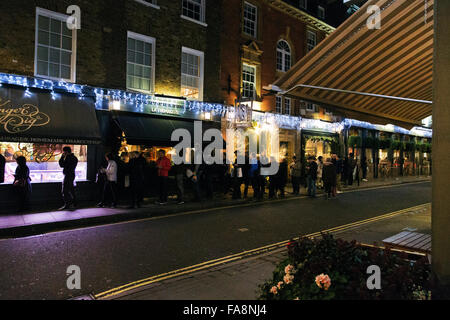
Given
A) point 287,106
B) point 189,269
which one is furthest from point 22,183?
point 287,106

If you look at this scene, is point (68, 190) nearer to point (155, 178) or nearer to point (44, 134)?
point (44, 134)

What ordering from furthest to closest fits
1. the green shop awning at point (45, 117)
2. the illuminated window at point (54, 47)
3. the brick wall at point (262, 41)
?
the brick wall at point (262, 41), the illuminated window at point (54, 47), the green shop awning at point (45, 117)

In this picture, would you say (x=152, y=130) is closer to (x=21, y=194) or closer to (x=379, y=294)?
(x=21, y=194)

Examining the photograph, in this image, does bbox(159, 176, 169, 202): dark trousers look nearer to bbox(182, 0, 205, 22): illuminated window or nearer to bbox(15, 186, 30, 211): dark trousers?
bbox(15, 186, 30, 211): dark trousers

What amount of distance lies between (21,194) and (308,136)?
55.6 feet

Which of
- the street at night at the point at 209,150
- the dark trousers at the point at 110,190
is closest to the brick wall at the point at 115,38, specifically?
the street at night at the point at 209,150

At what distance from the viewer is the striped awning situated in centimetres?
399

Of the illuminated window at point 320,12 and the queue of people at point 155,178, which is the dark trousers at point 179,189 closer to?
the queue of people at point 155,178

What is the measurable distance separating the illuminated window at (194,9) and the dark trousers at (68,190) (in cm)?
932

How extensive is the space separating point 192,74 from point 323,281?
13.9m

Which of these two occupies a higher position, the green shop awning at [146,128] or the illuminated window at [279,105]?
the illuminated window at [279,105]

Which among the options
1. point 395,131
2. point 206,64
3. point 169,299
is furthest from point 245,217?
→ point 395,131

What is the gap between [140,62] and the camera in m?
13.7

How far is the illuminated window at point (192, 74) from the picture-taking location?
49.7 feet
